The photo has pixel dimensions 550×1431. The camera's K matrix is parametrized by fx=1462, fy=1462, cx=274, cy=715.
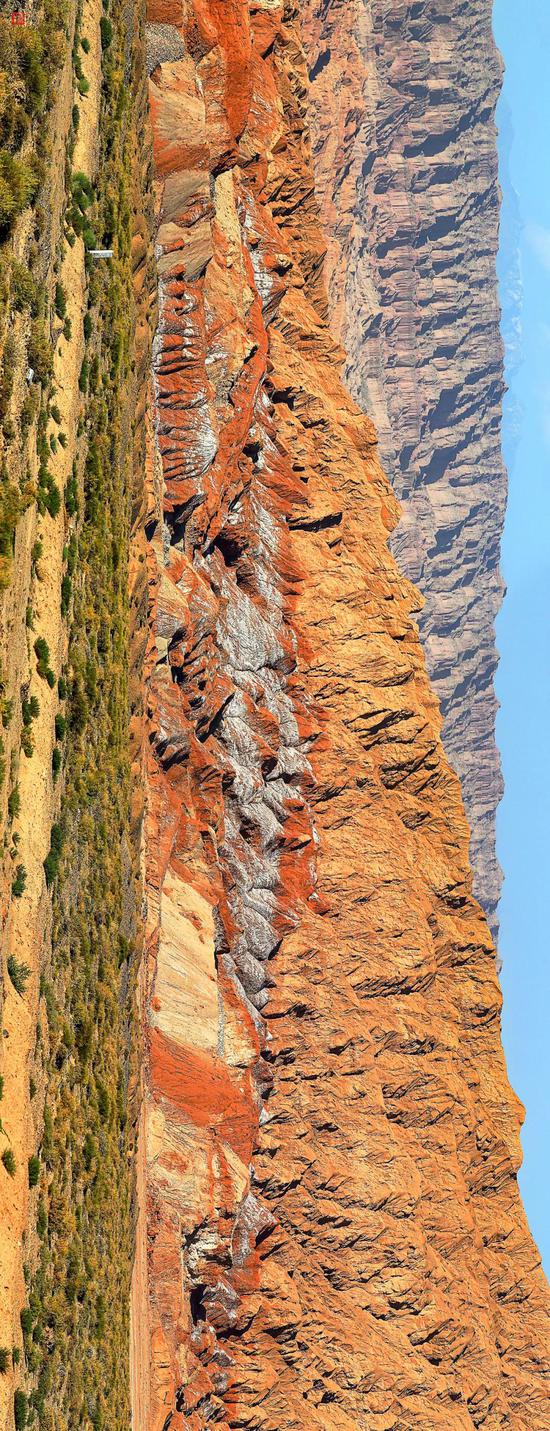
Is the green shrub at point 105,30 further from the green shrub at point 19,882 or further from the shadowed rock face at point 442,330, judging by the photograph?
the shadowed rock face at point 442,330

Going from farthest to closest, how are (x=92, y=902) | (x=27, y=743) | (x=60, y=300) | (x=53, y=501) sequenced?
(x=92, y=902)
(x=60, y=300)
(x=53, y=501)
(x=27, y=743)

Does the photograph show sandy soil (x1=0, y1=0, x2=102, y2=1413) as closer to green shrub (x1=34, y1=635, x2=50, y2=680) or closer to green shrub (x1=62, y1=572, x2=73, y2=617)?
green shrub (x1=34, y1=635, x2=50, y2=680)

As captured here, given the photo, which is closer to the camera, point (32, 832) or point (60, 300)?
point (32, 832)

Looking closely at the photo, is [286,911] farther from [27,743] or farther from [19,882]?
[19,882]

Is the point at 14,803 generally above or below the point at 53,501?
below

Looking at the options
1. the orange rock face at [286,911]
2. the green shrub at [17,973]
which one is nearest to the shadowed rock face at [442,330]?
the orange rock face at [286,911]

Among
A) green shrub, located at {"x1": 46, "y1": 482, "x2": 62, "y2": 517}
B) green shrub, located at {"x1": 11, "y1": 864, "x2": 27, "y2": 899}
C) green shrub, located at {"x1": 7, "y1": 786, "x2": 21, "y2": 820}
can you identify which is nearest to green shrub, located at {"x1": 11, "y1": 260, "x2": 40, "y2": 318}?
green shrub, located at {"x1": 46, "y1": 482, "x2": 62, "y2": 517}

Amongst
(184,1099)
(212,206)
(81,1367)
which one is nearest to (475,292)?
(212,206)

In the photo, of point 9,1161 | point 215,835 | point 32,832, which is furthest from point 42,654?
point 215,835
